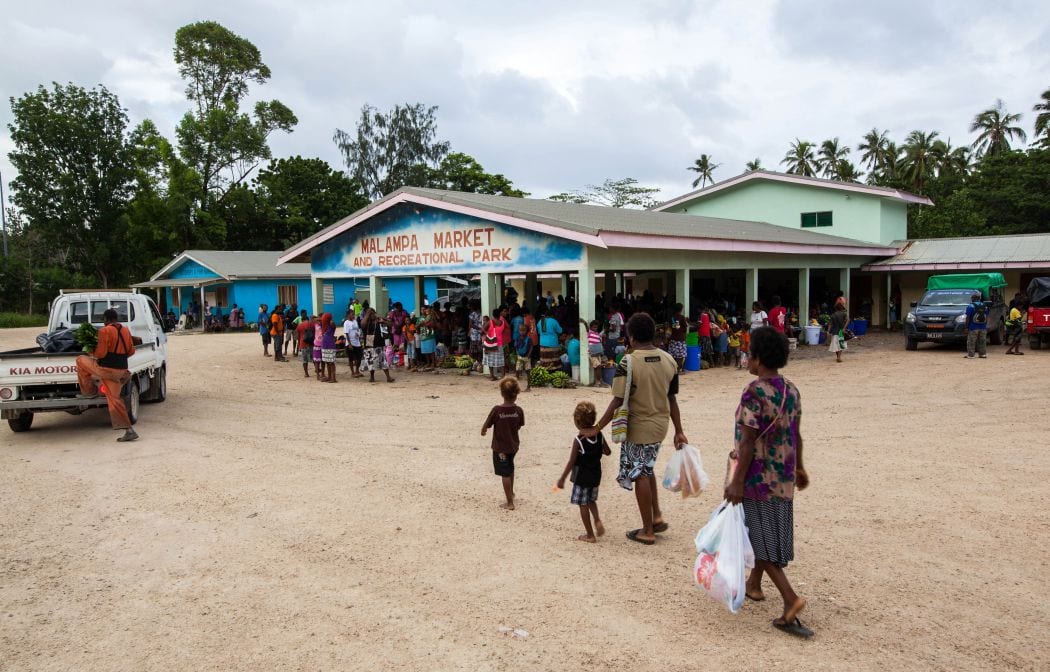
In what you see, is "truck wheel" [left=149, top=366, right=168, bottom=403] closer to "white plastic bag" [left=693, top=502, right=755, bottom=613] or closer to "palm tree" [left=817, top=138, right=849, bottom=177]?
"white plastic bag" [left=693, top=502, right=755, bottom=613]

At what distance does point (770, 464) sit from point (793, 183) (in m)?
25.8

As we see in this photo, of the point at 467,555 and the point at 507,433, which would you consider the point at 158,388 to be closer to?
the point at 507,433

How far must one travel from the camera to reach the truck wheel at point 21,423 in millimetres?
10188

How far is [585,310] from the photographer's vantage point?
13344mm

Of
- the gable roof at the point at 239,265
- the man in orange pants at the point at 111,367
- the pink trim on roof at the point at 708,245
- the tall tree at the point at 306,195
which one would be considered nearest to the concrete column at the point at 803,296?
the pink trim on roof at the point at 708,245

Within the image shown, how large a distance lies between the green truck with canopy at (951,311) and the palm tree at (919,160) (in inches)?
1138

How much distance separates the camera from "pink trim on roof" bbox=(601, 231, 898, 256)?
1316 cm

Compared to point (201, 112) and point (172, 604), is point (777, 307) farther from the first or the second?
point (201, 112)

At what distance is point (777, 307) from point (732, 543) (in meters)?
13.2

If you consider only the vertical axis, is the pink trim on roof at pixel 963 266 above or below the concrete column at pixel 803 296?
above

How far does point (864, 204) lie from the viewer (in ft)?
85.7

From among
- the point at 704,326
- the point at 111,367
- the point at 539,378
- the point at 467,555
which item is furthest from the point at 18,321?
the point at 467,555

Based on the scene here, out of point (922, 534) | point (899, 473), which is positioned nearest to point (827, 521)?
point (922, 534)

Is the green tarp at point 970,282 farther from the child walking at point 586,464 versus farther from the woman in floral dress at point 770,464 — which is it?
the woman in floral dress at point 770,464
